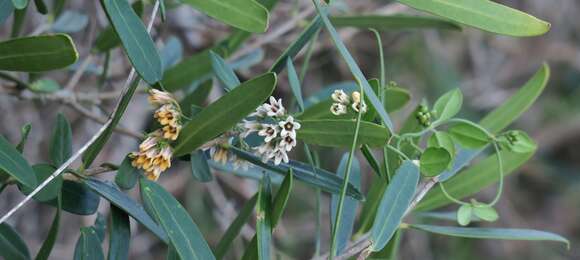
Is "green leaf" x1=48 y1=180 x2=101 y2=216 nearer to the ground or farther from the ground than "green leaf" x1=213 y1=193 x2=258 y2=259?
farther from the ground

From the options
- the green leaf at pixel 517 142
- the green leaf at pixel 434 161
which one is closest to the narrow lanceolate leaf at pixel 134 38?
the green leaf at pixel 434 161

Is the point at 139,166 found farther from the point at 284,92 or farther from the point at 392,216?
the point at 284,92

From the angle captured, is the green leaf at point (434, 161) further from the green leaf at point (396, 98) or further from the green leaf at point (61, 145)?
the green leaf at point (61, 145)

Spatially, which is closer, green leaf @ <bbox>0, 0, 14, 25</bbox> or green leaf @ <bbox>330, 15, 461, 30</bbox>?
green leaf @ <bbox>0, 0, 14, 25</bbox>

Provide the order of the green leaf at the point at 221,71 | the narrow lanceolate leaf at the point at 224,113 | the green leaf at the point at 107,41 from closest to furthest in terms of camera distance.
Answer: the narrow lanceolate leaf at the point at 224,113 < the green leaf at the point at 221,71 < the green leaf at the point at 107,41

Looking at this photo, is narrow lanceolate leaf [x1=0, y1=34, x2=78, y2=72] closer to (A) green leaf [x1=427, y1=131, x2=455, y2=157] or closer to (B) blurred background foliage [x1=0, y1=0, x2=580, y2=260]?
(A) green leaf [x1=427, y1=131, x2=455, y2=157]

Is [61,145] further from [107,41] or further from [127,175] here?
[107,41]

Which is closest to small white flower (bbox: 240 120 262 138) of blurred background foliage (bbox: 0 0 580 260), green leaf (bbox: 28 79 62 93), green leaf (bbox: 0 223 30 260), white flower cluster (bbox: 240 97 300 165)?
white flower cluster (bbox: 240 97 300 165)
